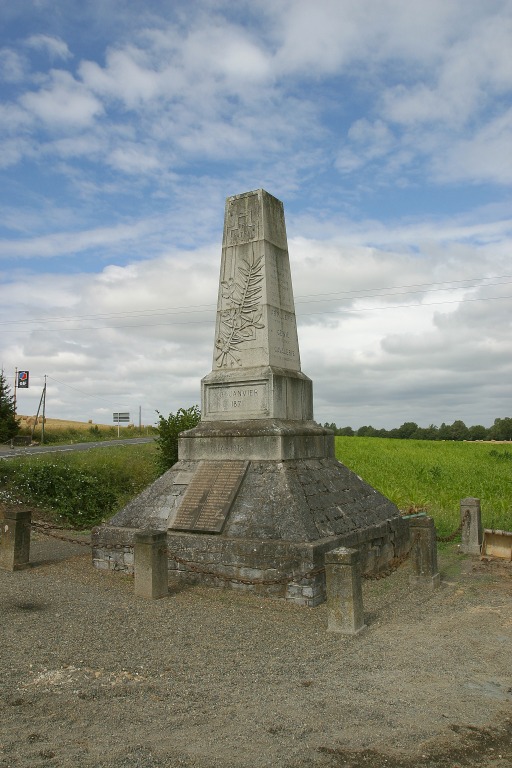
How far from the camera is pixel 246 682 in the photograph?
4.70 metres

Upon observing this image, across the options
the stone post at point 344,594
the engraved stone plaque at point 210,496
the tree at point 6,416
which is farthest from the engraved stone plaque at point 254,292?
the tree at point 6,416

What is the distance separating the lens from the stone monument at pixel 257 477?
7543 mm

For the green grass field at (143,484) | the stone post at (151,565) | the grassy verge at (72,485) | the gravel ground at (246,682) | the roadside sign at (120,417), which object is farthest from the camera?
the roadside sign at (120,417)

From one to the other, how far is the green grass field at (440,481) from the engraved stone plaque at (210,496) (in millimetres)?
5779

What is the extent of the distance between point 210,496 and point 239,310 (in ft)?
10.2

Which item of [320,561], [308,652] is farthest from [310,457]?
[308,652]

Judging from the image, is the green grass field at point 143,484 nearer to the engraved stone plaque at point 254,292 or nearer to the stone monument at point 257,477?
the stone monument at point 257,477

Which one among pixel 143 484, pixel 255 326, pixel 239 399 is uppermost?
pixel 255 326

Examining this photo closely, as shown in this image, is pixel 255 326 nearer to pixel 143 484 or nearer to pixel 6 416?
pixel 143 484

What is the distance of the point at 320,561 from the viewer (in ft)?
23.4

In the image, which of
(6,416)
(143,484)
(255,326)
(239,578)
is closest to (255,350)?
(255,326)

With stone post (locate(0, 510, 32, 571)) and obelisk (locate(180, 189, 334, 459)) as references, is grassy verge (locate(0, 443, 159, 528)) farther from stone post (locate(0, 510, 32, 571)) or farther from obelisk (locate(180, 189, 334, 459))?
obelisk (locate(180, 189, 334, 459))

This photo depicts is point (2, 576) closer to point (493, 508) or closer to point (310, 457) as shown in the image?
point (310, 457)

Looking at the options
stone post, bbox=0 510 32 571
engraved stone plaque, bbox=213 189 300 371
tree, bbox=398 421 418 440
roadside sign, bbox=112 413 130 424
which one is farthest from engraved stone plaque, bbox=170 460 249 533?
tree, bbox=398 421 418 440
